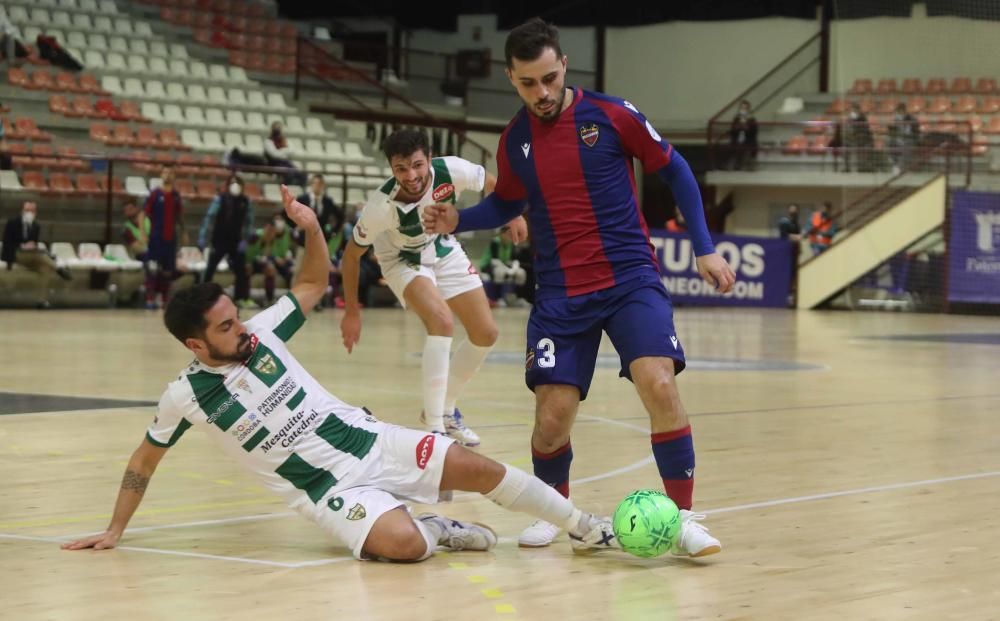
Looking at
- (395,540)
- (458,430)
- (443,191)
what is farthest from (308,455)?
(458,430)

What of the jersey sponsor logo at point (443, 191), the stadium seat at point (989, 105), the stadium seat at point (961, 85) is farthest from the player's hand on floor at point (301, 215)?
the stadium seat at point (961, 85)

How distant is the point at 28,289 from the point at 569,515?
18.1 metres

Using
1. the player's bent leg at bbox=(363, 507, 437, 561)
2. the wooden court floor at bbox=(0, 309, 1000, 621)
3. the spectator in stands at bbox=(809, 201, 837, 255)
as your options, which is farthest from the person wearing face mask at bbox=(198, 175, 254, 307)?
the player's bent leg at bbox=(363, 507, 437, 561)

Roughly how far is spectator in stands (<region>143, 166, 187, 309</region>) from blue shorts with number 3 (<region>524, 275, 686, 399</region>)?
1688 cm

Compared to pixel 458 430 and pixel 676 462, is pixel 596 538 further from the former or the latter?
pixel 458 430

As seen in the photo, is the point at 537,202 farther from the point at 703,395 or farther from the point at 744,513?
the point at 703,395

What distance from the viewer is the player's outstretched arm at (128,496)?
Result: 17.3ft

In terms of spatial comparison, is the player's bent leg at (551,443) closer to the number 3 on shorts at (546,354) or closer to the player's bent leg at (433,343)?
the number 3 on shorts at (546,354)

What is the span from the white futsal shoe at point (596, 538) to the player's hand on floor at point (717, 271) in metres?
0.94

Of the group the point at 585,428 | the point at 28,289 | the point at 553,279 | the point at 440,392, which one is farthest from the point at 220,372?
the point at 28,289

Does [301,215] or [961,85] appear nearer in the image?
[301,215]

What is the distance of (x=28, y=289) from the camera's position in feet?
72.2

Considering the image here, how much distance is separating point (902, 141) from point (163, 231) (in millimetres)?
14809

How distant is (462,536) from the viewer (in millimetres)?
5359
